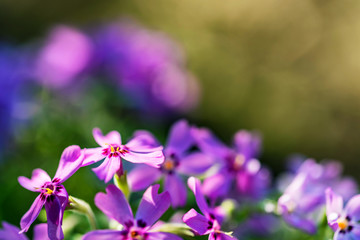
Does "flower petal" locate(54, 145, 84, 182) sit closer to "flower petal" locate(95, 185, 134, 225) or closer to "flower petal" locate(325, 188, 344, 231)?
"flower petal" locate(95, 185, 134, 225)

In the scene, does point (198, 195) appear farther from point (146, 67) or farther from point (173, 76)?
point (173, 76)

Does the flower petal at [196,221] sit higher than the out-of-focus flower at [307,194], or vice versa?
the out-of-focus flower at [307,194]

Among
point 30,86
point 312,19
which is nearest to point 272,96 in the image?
point 312,19

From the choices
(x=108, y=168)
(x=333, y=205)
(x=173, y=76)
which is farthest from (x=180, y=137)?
(x=173, y=76)

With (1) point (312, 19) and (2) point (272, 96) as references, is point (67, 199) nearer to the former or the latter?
(2) point (272, 96)

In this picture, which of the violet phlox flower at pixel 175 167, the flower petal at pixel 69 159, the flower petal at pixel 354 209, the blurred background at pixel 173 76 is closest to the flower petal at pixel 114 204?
the flower petal at pixel 69 159

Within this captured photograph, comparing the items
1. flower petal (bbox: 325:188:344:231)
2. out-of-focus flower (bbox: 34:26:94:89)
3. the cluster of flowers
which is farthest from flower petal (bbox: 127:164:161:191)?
out-of-focus flower (bbox: 34:26:94:89)

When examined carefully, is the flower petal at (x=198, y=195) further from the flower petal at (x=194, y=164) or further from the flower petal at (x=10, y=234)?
the flower petal at (x=10, y=234)
